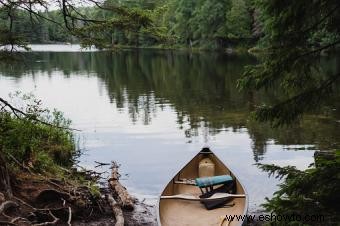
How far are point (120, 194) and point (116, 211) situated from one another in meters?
1.53

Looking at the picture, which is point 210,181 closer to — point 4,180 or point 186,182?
point 186,182

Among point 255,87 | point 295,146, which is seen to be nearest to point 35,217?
point 255,87

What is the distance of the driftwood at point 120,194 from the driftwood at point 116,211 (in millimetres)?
301

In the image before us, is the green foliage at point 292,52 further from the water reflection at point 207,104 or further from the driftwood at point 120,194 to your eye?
the driftwood at point 120,194

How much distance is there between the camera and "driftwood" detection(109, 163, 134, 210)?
35.9ft

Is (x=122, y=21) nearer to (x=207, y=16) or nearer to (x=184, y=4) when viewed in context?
(x=207, y=16)

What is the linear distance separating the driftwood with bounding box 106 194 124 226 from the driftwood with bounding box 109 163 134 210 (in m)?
0.30

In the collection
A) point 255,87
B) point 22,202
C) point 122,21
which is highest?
point 122,21

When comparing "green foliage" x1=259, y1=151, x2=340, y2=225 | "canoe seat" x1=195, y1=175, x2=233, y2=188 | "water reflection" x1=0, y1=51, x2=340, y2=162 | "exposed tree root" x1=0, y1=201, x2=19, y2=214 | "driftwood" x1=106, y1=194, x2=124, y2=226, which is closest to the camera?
"green foliage" x1=259, y1=151, x2=340, y2=225

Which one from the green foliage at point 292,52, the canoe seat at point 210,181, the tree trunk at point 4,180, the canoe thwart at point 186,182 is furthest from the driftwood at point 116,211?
the green foliage at point 292,52

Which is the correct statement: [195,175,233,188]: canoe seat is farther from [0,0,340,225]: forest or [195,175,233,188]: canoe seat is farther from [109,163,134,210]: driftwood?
[109,163,134,210]: driftwood

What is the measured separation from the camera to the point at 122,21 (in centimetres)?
929

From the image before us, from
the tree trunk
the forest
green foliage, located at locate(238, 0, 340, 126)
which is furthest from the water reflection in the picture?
green foliage, located at locate(238, 0, 340, 126)

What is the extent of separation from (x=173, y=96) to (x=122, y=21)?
73.4 ft
